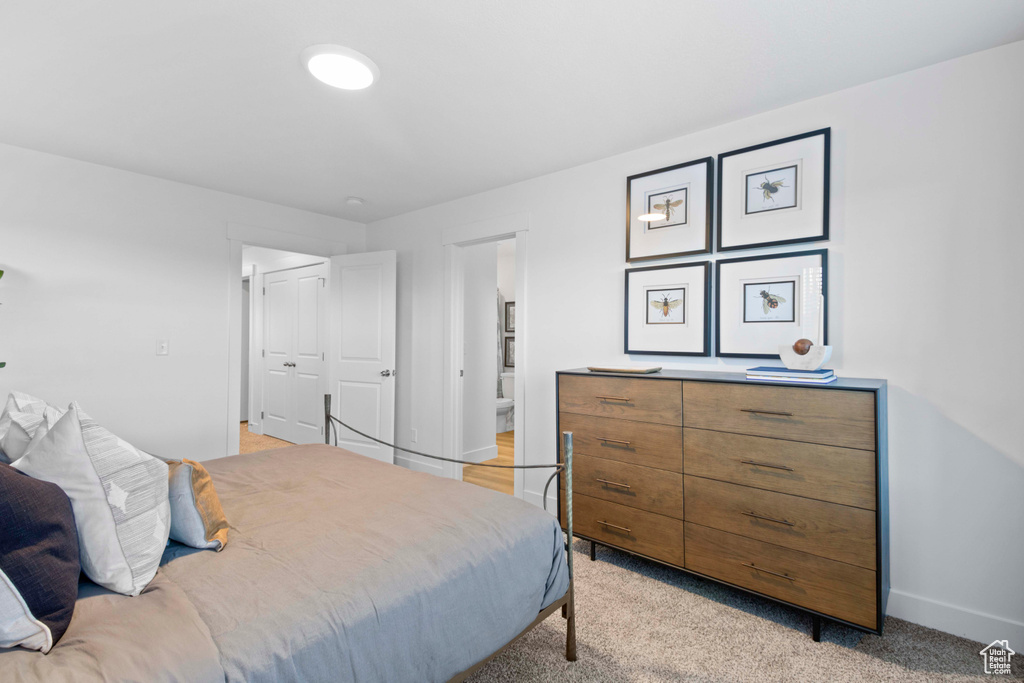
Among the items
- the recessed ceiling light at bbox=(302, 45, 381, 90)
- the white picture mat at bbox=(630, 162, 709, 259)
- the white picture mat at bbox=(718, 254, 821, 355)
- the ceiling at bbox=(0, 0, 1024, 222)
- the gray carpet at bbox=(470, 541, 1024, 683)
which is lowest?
the gray carpet at bbox=(470, 541, 1024, 683)

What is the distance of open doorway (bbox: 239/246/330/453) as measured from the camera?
5.21 m

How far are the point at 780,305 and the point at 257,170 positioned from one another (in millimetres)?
3479

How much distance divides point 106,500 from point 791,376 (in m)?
2.48

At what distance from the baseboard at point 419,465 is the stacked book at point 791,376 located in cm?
286

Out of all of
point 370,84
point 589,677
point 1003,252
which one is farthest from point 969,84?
point 589,677

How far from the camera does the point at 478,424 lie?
4754 millimetres

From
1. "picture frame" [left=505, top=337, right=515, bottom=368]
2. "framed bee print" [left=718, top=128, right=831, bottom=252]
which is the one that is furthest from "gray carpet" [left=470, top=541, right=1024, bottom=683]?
"picture frame" [left=505, top=337, right=515, bottom=368]

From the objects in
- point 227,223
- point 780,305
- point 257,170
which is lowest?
point 780,305

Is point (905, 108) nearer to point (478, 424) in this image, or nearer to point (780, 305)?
point (780, 305)

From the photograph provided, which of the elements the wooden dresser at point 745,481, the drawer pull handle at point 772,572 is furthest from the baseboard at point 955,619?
the drawer pull handle at point 772,572

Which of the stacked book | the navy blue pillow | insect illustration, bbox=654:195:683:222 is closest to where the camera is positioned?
the navy blue pillow

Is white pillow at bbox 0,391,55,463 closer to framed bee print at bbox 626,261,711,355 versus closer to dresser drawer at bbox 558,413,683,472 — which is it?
dresser drawer at bbox 558,413,683,472

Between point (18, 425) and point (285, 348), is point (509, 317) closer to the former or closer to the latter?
point (285, 348)

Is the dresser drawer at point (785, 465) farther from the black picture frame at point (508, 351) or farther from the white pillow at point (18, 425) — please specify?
the black picture frame at point (508, 351)
